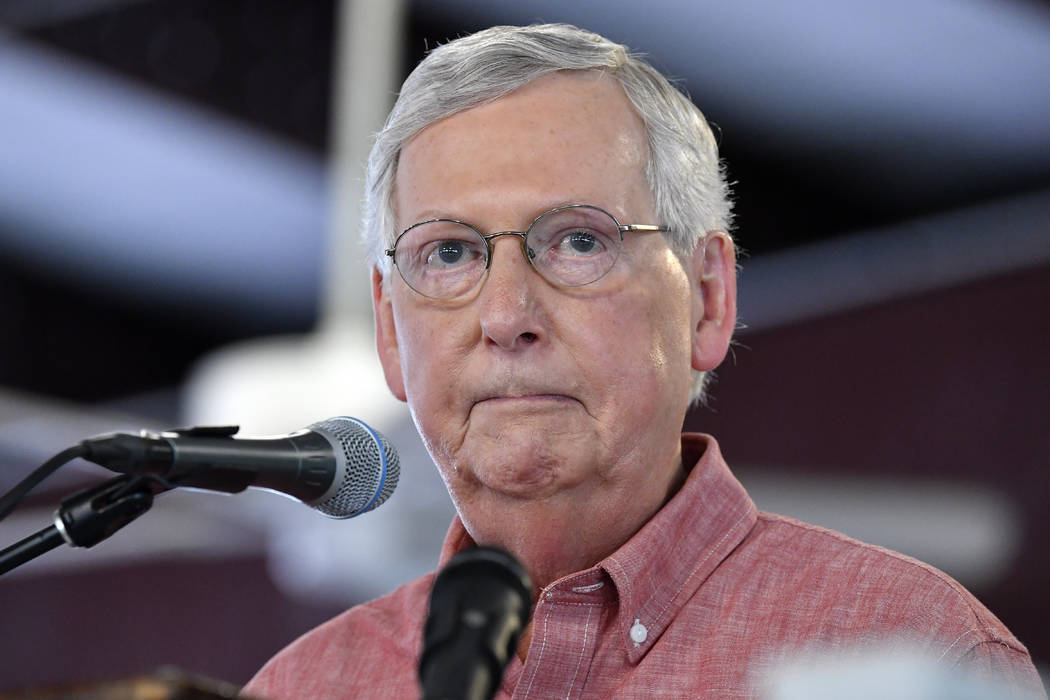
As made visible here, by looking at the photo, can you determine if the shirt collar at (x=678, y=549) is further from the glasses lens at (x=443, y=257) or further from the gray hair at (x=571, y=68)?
the glasses lens at (x=443, y=257)

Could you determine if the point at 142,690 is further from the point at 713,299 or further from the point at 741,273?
the point at 741,273

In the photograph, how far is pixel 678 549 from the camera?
161cm

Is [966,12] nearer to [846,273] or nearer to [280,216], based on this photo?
[846,273]

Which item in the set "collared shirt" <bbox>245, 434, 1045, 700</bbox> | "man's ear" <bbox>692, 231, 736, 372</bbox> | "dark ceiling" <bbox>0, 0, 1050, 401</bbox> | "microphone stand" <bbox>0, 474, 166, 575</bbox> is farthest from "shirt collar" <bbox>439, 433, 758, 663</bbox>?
"dark ceiling" <bbox>0, 0, 1050, 401</bbox>

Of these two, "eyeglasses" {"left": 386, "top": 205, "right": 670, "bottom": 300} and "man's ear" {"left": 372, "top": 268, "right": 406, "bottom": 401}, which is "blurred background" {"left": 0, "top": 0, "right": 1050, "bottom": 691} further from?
"eyeglasses" {"left": 386, "top": 205, "right": 670, "bottom": 300}

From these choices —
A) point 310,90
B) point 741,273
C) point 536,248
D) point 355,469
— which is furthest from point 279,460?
point 310,90

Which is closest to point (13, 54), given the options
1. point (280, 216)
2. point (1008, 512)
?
point (280, 216)

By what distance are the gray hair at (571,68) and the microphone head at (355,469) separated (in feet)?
1.61

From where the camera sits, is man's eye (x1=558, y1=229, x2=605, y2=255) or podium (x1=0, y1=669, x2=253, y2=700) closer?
podium (x1=0, y1=669, x2=253, y2=700)

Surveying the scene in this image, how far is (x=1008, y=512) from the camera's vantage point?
3.22m

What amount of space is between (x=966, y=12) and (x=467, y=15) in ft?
6.42

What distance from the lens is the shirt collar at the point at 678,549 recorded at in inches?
60.8

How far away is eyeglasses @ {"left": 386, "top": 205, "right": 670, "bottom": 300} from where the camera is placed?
1621 millimetres

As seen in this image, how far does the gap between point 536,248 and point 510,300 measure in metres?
0.08
